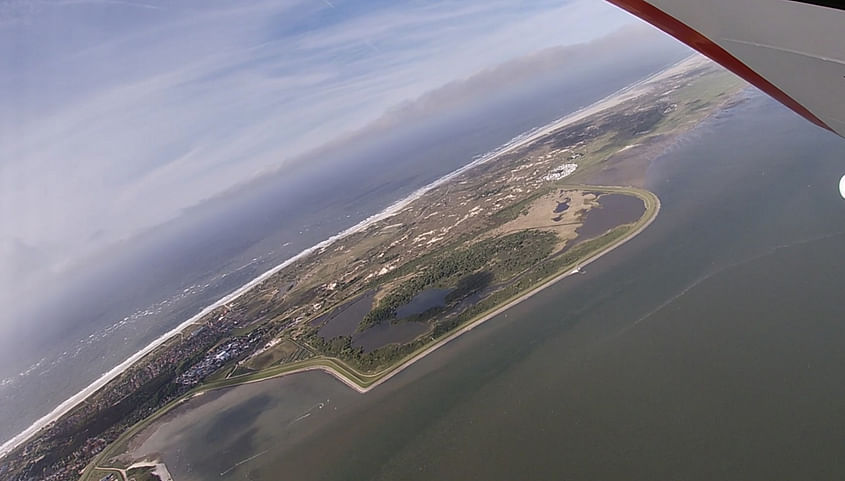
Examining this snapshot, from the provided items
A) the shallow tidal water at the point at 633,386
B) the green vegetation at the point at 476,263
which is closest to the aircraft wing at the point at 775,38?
the shallow tidal water at the point at 633,386

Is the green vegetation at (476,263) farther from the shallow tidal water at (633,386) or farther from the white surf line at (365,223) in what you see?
the white surf line at (365,223)

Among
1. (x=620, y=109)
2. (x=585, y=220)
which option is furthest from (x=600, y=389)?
(x=620, y=109)

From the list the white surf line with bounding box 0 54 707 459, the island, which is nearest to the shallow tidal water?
the island

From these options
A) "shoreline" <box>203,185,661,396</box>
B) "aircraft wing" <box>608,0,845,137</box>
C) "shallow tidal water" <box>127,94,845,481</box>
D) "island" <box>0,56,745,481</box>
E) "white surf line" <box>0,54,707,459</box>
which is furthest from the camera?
"white surf line" <box>0,54,707,459</box>

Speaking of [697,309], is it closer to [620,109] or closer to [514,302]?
[514,302]

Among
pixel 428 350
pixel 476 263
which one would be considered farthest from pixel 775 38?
pixel 476 263

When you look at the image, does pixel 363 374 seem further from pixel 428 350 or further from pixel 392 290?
pixel 392 290

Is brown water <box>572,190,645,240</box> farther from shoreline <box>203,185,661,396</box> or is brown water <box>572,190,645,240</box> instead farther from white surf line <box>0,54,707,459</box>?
white surf line <box>0,54,707,459</box>
